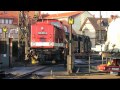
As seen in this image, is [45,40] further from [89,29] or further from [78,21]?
[78,21]

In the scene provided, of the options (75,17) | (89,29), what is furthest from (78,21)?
(89,29)

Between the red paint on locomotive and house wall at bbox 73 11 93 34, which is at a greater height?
house wall at bbox 73 11 93 34

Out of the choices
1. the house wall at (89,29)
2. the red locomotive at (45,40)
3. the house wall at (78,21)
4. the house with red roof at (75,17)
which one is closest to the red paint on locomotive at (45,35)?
the red locomotive at (45,40)

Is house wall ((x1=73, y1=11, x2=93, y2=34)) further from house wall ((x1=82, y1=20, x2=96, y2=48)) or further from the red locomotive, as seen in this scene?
the red locomotive

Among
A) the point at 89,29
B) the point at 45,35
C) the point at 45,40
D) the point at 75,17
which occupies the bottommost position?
the point at 45,40

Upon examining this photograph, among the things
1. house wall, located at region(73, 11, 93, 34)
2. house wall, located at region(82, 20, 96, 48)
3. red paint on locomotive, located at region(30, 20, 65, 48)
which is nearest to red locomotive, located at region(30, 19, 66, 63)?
red paint on locomotive, located at region(30, 20, 65, 48)

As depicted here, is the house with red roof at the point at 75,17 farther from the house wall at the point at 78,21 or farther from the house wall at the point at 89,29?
the house wall at the point at 89,29

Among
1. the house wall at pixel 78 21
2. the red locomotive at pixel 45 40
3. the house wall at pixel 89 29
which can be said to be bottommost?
the red locomotive at pixel 45 40
